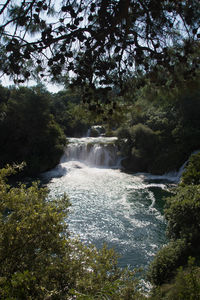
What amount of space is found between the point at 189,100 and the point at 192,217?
14.4 meters

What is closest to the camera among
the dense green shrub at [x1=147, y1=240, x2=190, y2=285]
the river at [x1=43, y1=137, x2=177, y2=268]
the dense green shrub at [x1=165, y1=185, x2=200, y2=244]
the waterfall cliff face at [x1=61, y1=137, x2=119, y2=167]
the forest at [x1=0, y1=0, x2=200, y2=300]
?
the forest at [x1=0, y1=0, x2=200, y2=300]

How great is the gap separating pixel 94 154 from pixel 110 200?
952 cm

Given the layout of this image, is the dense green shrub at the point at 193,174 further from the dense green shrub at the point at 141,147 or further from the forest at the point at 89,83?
the dense green shrub at the point at 141,147

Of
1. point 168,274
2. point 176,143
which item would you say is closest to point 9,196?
point 168,274

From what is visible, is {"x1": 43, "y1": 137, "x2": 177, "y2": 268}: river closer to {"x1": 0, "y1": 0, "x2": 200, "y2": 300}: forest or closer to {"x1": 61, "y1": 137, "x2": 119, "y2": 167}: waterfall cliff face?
{"x1": 61, "y1": 137, "x2": 119, "y2": 167}: waterfall cliff face

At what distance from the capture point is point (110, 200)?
1366cm

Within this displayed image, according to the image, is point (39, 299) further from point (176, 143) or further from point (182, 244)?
point (176, 143)

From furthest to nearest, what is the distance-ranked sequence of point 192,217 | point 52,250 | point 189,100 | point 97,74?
point 189,100
point 192,217
point 52,250
point 97,74

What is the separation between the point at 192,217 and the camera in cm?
715

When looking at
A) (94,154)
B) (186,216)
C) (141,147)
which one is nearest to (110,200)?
(186,216)

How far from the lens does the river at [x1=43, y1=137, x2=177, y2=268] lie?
8984mm

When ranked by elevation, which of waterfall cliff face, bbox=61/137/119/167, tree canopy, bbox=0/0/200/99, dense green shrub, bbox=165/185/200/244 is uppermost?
tree canopy, bbox=0/0/200/99

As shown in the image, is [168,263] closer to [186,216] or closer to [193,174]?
[186,216]

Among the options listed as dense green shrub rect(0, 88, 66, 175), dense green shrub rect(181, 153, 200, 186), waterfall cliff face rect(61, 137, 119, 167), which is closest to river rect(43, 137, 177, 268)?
waterfall cliff face rect(61, 137, 119, 167)
